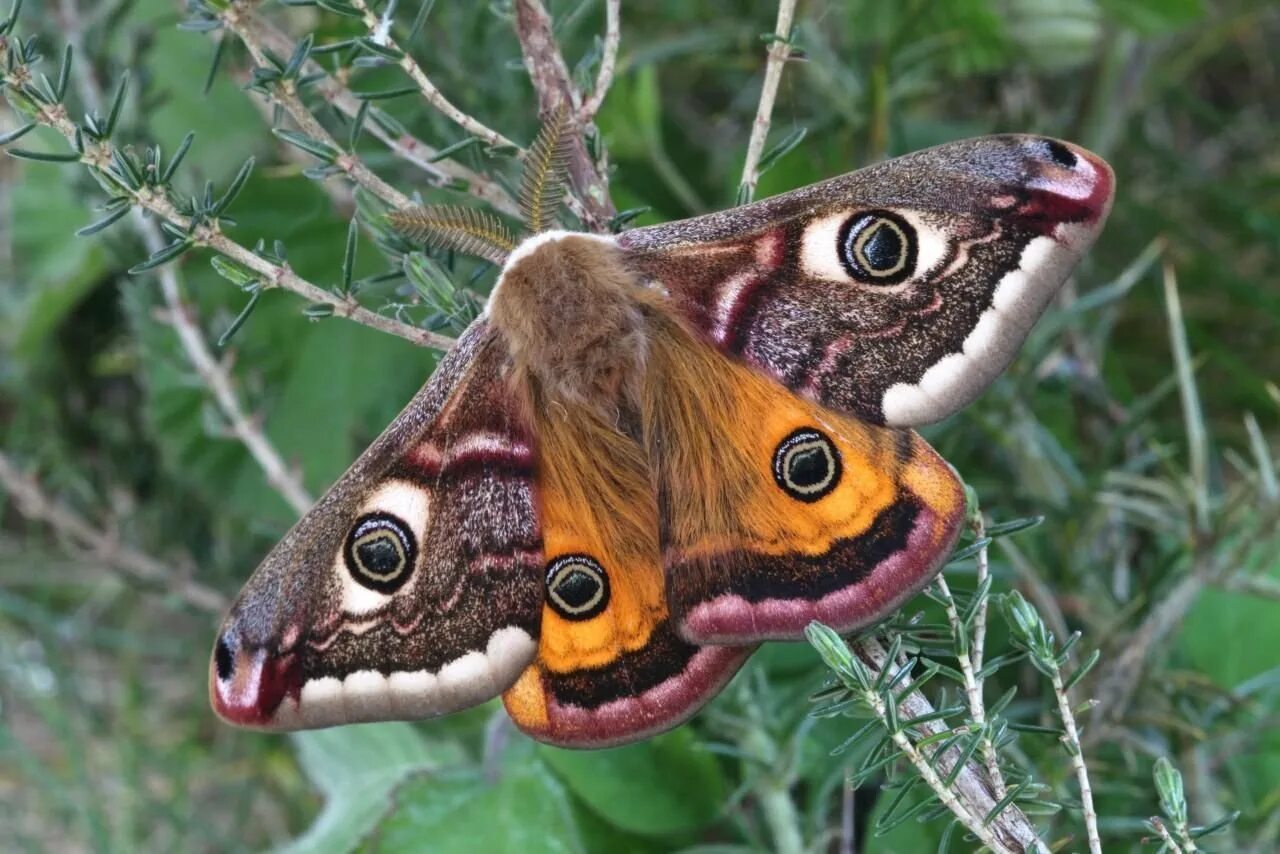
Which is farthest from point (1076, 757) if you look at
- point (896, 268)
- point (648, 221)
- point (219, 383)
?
point (219, 383)

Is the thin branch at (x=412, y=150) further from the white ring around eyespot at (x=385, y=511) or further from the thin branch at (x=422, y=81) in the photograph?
the white ring around eyespot at (x=385, y=511)

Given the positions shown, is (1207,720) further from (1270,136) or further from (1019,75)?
(1270,136)

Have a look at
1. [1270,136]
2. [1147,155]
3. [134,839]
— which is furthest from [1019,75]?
[134,839]

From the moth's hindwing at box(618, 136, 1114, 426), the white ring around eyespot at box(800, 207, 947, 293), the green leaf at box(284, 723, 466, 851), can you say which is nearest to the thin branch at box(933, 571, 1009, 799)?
the moth's hindwing at box(618, 136, 1114, 426)

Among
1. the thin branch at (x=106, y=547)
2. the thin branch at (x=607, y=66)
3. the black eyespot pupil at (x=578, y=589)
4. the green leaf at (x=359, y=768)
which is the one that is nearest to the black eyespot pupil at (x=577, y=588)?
the black eyespot pupil at (x=578, y=589)

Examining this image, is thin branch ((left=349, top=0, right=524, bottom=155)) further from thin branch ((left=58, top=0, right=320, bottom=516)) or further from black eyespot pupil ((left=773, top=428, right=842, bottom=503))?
thin branch ((left=58, top=0, right=320, bottom=516))
